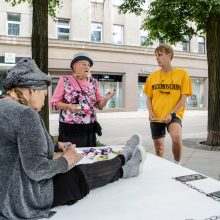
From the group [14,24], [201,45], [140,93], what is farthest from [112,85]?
[201,45]

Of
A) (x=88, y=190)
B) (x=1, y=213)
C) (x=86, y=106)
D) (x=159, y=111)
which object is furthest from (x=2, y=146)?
(x=159, y=111)

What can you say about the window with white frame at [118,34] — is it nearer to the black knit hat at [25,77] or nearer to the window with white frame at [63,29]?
the window with white frame at [63,29]

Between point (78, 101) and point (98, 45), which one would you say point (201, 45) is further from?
point (78, 101)

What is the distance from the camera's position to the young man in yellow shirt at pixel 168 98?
4.71m

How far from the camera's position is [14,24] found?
20.9 meters

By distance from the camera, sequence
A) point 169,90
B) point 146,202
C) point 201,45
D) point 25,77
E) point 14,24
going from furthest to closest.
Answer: point 201,45
point 14,24
point 169,90
point 146,202
point 25,77

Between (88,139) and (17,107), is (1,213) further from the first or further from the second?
(88,139)

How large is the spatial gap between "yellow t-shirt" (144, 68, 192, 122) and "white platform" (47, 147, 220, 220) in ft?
5.49

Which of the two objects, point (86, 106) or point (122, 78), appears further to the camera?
point (122, 78)

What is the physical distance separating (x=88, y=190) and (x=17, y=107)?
0.93m

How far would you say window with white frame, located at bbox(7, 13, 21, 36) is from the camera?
819 inches

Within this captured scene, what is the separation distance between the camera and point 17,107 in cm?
210

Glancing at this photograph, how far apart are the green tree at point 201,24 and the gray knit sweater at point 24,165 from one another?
22.0 feet

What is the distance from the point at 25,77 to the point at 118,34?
22376 mm
